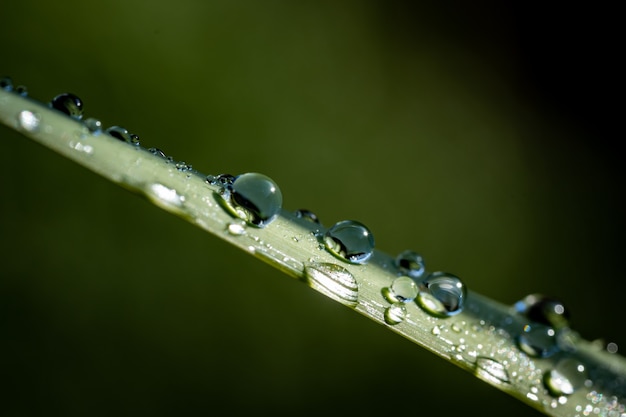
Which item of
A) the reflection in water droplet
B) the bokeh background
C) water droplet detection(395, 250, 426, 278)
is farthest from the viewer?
the bokeh background

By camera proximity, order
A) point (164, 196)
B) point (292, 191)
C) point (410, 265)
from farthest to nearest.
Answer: point (292, 191), point (410, 265), point (164, 196)

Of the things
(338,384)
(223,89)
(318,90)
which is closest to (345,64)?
(318,90)

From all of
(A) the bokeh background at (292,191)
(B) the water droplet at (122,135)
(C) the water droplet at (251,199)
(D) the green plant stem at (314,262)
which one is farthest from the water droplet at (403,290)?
(A) the bokeh background at (292,191)

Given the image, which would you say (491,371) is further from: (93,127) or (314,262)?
(93,127)

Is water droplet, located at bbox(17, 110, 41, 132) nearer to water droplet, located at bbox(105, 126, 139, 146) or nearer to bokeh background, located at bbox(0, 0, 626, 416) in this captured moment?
water droplet, located at bbox(105, 126, 139, 146)

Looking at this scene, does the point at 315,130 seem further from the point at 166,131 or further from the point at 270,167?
the point at 166,131

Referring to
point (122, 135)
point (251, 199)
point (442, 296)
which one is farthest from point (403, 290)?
point (122, 135)

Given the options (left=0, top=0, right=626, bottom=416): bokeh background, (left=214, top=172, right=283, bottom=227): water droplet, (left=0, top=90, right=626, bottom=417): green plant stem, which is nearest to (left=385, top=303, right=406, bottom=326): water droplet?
(left=0, top=90, right=626, bottom=417): green plant stem
